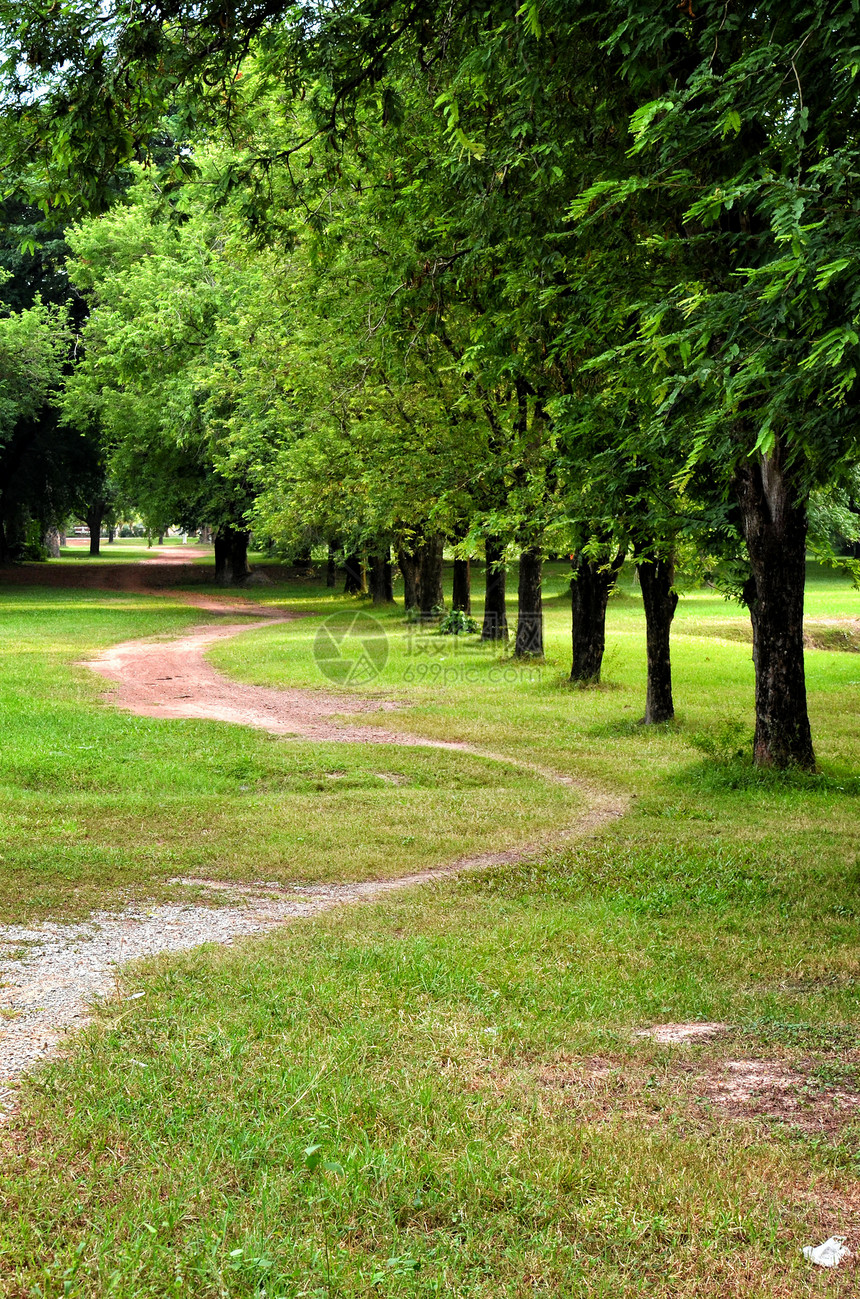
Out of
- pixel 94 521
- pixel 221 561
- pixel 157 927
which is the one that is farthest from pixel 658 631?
pixel 94 521

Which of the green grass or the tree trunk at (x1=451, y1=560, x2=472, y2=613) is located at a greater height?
the tree trunk at (x1=451, y1=560, x2=472, y2=613)

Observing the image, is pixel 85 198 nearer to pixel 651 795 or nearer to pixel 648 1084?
pixel 648 1084

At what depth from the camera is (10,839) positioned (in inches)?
382

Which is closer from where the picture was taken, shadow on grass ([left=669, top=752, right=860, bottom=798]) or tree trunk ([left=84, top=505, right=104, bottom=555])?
shadow on grass ([left=669, top=752, right=860, bottom=798])

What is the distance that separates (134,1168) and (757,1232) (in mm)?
2170

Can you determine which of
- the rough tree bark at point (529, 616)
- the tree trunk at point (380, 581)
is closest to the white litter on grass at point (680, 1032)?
the rough tree bark at point (529, 616)

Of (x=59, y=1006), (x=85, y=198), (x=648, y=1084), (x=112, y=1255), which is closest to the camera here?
(x=112, y=1255)

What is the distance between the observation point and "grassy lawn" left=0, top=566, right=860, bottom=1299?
11.5ft

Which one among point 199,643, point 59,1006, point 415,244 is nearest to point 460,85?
point 415,244

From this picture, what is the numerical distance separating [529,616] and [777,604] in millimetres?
12321

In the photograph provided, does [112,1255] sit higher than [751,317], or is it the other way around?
[751,317]

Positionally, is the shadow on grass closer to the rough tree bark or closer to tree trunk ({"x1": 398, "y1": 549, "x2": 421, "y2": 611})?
the rough tree bark

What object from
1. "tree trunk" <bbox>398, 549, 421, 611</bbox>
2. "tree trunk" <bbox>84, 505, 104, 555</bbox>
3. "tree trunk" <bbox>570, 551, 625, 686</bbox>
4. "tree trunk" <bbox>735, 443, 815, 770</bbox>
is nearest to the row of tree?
"tree trunk" <bbox>735, 443, 815, 770</bbox>

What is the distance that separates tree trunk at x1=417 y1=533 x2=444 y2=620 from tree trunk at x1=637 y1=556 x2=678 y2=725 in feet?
54.1
